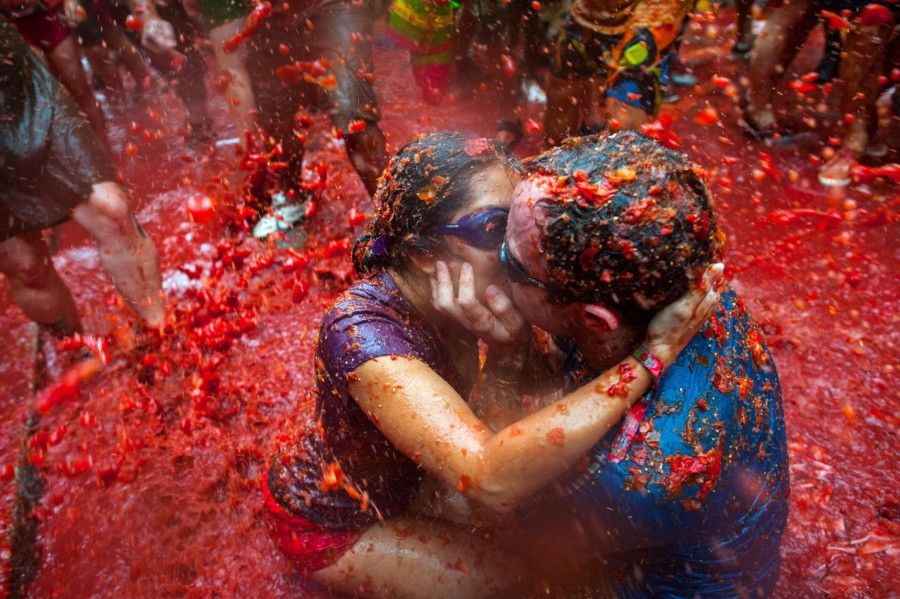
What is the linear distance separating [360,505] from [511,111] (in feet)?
14.8

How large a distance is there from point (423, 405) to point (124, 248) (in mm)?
2400

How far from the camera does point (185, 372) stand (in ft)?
11.3

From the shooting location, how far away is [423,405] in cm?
161

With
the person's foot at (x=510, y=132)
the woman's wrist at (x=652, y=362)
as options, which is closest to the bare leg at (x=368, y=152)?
the person's foot at (x=510, y=132)

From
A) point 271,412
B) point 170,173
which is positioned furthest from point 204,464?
point 170,173

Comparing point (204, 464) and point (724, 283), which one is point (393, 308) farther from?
point (204, 464)

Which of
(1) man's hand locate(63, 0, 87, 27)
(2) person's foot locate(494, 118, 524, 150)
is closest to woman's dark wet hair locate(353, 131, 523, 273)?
(2) person's foot locate(494, 118, 524, 150)

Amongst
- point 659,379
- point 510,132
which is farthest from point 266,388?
point 510,132

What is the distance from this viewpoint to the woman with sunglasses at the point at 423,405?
1.50m

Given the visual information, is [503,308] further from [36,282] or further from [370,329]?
[36,282]

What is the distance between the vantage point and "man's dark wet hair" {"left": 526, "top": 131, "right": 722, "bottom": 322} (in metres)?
1.36

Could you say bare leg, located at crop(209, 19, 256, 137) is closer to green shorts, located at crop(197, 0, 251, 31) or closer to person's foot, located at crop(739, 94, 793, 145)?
green shorts, located at crop(197, 0, 251, 31)

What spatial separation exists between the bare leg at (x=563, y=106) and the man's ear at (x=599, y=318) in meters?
3.22

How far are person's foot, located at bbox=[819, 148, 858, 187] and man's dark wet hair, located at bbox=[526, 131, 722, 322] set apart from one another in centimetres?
360
